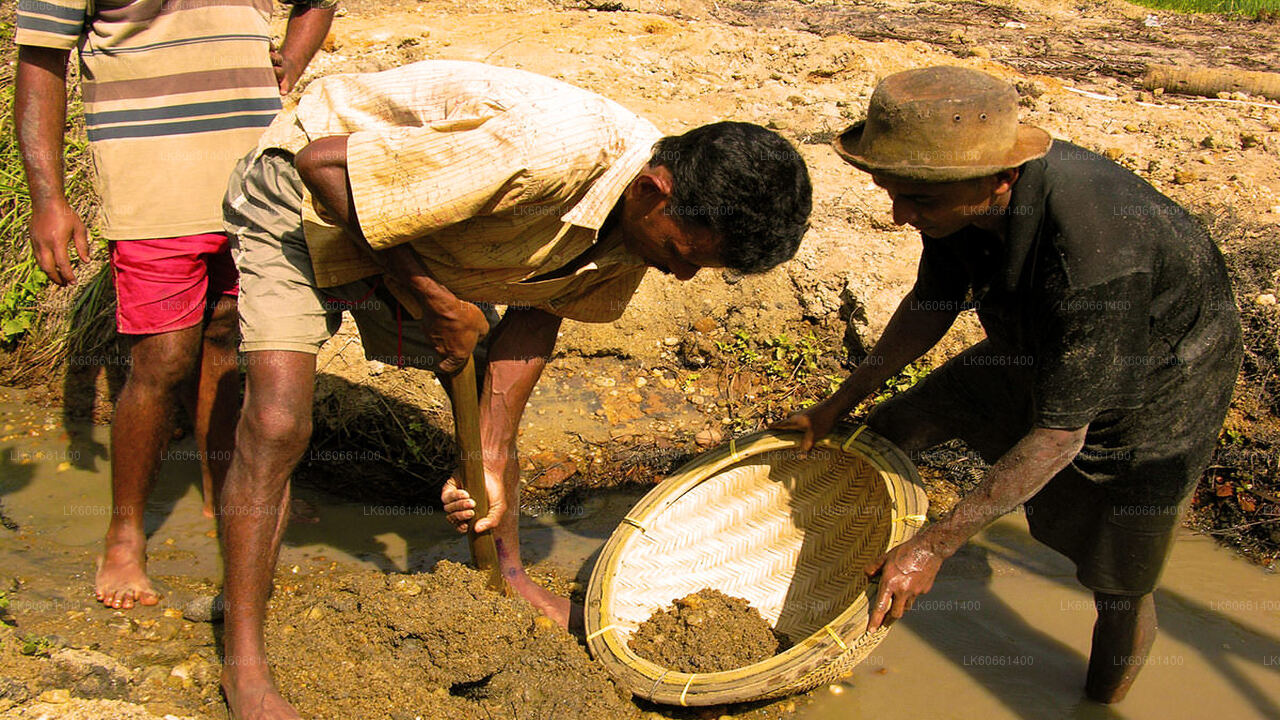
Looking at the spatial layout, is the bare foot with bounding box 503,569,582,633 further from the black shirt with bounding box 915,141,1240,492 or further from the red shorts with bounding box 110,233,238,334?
the black shirt with bounding box 915,141,1240,492

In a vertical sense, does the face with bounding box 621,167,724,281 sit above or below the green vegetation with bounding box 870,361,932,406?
above

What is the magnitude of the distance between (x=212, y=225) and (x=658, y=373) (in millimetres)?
2182

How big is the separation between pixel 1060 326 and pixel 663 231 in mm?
912

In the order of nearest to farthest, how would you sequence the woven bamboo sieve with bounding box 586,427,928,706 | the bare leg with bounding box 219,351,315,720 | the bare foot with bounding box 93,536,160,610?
the bare leg with bounding box 219,351,315,720 → the woven bamboo sieve with bounding box 586,427,928,706 → the bare foot with bounding box 93,536,160,610

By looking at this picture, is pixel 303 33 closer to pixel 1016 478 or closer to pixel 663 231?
pixel 663 231

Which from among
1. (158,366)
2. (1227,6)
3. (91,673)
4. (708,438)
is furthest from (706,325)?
(1227,6)

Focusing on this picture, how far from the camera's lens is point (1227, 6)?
8.85 metres

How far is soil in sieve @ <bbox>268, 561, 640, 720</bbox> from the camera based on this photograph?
252 cm

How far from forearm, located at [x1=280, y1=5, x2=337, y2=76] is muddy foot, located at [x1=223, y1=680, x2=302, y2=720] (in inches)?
80.6

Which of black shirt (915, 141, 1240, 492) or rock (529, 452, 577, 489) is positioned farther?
rock (529, 452, 577, 489)

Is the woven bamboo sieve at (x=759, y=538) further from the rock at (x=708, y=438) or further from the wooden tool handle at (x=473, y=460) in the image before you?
the rock at (x=708, y=438)

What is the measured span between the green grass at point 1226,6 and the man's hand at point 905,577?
860 centimetres

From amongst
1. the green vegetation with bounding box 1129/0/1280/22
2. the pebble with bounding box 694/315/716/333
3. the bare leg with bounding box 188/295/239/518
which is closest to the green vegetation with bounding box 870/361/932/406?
the pebble with bounding box 694/315/716/333

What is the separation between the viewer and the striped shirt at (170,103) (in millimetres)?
2748
